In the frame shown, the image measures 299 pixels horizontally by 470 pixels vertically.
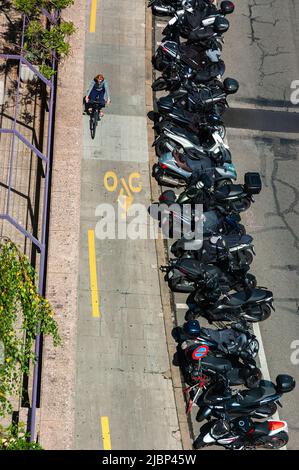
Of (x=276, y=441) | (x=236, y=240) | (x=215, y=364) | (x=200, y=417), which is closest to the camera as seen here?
(x=276, y=441)

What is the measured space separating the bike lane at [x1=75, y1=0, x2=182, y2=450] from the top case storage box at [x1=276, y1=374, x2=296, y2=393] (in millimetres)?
2308

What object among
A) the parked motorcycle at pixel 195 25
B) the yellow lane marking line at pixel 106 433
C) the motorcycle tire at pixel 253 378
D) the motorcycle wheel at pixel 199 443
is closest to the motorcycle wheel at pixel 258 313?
the motorcycle tire at pixel 253 378

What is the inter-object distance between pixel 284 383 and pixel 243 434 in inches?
57.3

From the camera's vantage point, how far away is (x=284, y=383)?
17.5 m

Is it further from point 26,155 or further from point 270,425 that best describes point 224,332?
point 26,155

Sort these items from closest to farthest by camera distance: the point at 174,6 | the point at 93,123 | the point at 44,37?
1. the point at 44,37
2. the point at 93,123
3. the point at 174,6

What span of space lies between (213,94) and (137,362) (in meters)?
8.02

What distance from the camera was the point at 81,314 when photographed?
18516 mm

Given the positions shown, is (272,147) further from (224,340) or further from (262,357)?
(224,340)

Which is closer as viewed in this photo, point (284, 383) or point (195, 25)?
point (284, 383)

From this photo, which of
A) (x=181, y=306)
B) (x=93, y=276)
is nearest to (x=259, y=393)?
(x=181, y=306)

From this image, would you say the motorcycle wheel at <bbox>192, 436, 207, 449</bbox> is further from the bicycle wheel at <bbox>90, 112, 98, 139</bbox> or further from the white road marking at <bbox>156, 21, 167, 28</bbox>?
the white road marking at <bbox>156, 21, 167, 28</bbox>

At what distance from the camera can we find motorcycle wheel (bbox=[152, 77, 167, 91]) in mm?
22703
